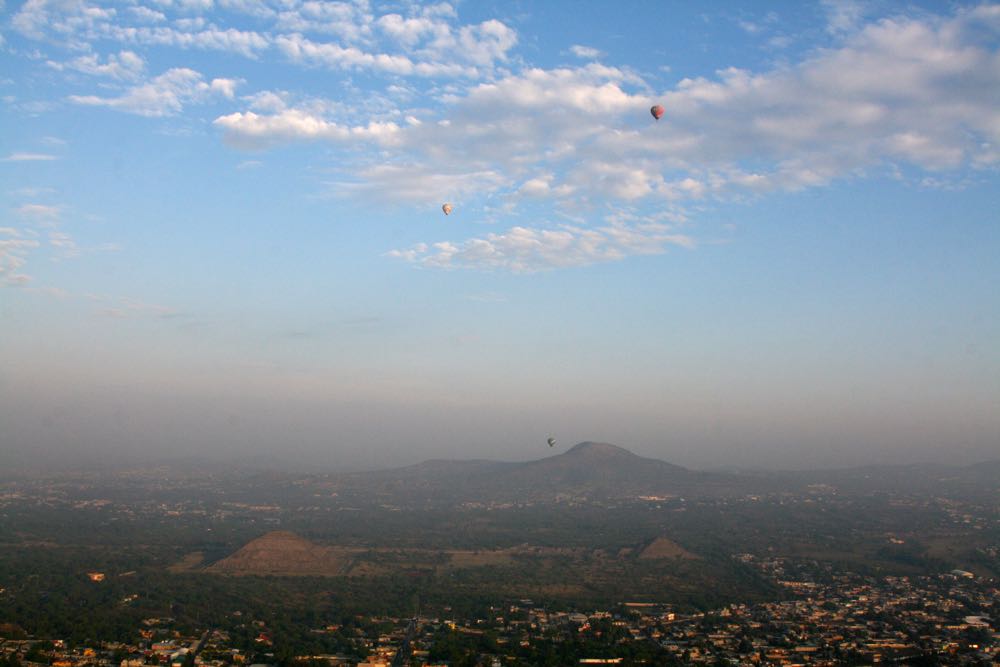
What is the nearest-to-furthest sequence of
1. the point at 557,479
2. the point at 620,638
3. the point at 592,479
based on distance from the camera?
the point at 620,638
the point at 592,479
the point at 557,479

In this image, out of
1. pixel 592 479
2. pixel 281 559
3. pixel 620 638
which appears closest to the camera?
pixel 620 638

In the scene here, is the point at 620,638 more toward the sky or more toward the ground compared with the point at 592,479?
more toward the sky

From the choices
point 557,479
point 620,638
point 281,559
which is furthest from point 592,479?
point 620,638

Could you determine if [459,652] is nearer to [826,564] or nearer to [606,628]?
[606,628]

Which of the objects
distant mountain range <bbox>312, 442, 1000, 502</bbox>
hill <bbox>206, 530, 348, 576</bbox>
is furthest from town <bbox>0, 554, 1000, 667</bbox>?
distant mountain range <bbox>312, 442, 1000, 502</bbox>

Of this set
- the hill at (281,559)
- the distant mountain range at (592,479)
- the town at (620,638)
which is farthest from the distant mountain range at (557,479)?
the town at (620,638)

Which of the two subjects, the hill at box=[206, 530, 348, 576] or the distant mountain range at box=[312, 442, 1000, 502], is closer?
the hill at box=[206, 530, 348, 576]

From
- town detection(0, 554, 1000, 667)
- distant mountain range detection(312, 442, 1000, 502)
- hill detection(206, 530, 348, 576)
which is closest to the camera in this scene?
town detection(0, 554, 1000, 667)

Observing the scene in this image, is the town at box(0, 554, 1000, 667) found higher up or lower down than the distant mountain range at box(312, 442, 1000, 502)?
higher up

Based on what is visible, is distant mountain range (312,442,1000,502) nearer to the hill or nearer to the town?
the hill

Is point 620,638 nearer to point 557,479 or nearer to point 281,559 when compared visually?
point 281,559

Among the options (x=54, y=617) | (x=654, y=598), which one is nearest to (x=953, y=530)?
(x=654, y=598)
